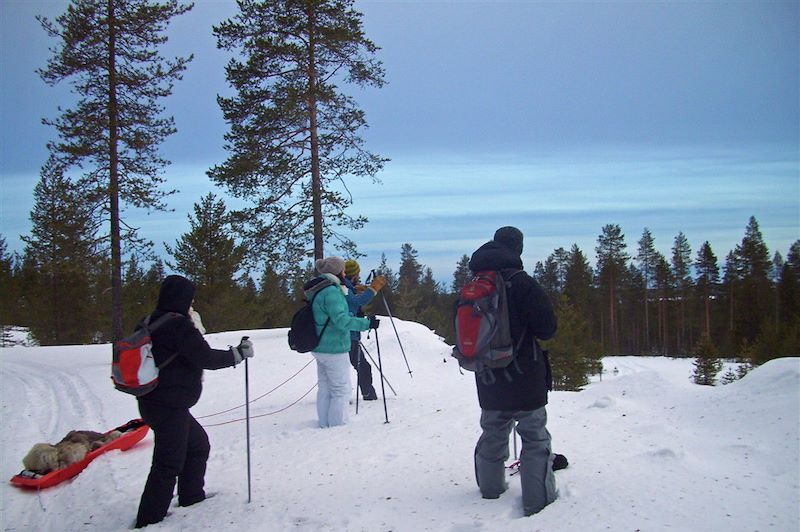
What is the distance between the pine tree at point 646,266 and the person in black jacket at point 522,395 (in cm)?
5495

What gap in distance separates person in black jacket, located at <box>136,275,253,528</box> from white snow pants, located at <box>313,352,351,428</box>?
254 cm

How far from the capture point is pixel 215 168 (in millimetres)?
17000

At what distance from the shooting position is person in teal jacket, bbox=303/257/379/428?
682 centimetres

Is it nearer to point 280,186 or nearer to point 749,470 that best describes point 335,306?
point 749,470

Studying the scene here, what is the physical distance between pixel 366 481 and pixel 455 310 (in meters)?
1.97

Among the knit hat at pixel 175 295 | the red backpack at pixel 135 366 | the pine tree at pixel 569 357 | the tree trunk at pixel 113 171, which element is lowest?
the pine tree at pixel 569 357

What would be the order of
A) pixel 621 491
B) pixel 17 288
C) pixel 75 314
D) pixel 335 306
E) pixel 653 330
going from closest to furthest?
pixel 621 491 → pixel 335 306 → pixel 75 314 → pixel 17 288 → pixel 653 330

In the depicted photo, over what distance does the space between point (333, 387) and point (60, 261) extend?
1232cm

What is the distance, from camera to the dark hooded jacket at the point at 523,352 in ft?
13.4

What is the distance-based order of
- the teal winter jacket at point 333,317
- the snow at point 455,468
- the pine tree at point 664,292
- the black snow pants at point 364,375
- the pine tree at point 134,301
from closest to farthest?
1. the snow at point 455,468
2. the teal winter jacket at point 333,317
3. the black snow pants at point 364,375
4. the pine tree at point 134,301
5. the pine tree at point 664,292

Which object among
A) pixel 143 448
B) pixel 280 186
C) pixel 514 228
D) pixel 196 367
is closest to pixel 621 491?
pixel 514 228

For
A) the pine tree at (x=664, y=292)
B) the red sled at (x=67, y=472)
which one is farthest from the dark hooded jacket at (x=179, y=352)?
the pine tree at (x=664, y=292)

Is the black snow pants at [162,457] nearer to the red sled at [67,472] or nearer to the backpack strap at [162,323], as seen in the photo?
the backpack strap at [162,323]

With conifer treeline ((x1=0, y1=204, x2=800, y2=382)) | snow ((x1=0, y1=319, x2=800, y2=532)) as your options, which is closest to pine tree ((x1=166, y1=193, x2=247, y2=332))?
conifer treeline ((x1=0, y1=204, x2=800, y2=382))
